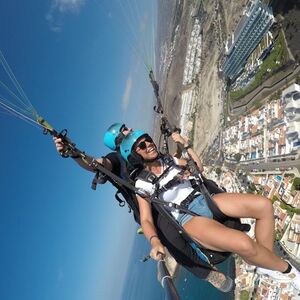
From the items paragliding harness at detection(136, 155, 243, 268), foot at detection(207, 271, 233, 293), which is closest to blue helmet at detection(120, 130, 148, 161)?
paragliding harness at detection(136, 155, 243, 268)

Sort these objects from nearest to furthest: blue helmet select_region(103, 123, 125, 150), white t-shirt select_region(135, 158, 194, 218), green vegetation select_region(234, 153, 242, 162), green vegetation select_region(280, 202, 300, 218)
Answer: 1. white t-shirt select_region(135, 158, 194, 218)
2. blue helmet select_region(103, 123, 125, 150)
3. green vegetation select_region(280, 202, 300, 218)
4. green vegetation select_region(234, 153, 242, 162)

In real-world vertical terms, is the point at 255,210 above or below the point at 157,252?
above

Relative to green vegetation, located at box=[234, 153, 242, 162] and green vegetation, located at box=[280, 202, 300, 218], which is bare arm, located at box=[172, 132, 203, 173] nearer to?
green vegetation, located at box=[280, 202, 300, 218]

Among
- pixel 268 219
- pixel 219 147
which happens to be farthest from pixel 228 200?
pixel 219 147

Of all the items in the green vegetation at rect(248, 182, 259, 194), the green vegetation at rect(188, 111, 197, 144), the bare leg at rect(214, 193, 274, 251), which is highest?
the green vegetation at rect(188, 111, 197, 144)

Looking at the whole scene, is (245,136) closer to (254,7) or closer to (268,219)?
(254,7)

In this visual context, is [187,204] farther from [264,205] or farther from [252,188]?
[252,188]

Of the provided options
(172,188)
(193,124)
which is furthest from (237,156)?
(172,188)
